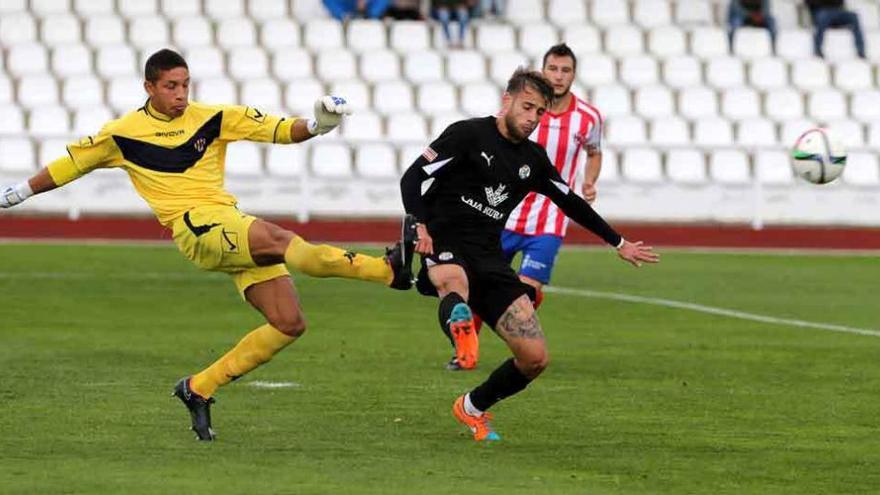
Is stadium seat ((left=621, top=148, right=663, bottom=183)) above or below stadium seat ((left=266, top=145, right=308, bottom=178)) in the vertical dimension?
below

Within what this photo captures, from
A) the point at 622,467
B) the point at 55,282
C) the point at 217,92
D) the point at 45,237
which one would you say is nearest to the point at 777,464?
the point at 622,467

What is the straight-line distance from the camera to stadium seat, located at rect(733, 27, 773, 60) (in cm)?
3019

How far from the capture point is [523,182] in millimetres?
9953

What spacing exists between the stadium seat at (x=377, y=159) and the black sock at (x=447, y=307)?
17297 mm

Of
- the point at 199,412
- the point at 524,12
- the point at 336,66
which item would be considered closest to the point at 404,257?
the point at 199,412

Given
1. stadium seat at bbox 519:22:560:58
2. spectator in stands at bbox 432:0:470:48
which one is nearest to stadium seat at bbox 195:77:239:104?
spectator in stands at bbox 432:0:470:48

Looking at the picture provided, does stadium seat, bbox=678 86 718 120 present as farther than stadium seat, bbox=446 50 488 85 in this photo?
Yes

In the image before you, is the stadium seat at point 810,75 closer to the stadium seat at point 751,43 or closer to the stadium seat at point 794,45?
the stadium seat at point 794,45

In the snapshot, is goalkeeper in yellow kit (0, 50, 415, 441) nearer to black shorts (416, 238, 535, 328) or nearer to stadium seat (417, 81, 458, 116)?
black shorts (416, 238, 535, 328)

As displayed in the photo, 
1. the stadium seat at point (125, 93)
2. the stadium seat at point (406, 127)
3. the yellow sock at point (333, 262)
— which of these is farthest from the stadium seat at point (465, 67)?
the yellow sock at point (333, 262)

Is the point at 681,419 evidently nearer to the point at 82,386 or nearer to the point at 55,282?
the point at 82,386

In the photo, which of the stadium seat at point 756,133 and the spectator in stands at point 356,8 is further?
the spectator in stands at point 356,8

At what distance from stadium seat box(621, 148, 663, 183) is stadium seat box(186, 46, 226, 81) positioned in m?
6.03

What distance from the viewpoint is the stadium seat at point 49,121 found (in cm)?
2723
